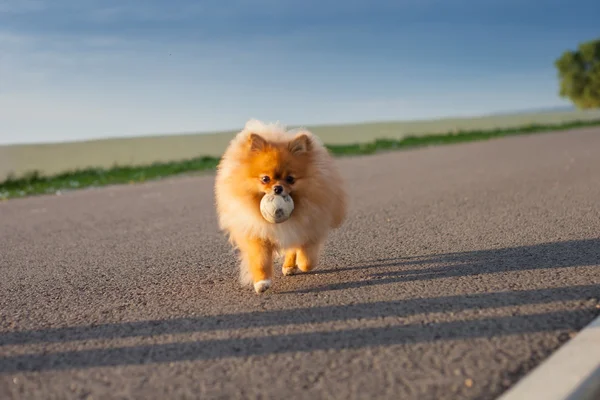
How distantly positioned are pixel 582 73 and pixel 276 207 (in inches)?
2340

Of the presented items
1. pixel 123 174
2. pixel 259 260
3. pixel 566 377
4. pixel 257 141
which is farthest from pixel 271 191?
pixel 123 174

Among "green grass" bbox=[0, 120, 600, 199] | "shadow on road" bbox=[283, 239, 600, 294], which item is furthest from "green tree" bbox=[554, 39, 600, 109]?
"shadow on road" bbox=[283, 239, 600, 294]

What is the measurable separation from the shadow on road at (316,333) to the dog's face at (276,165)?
824 mm

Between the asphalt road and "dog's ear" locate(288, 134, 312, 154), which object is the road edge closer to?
the asphalt road

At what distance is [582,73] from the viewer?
183 feet

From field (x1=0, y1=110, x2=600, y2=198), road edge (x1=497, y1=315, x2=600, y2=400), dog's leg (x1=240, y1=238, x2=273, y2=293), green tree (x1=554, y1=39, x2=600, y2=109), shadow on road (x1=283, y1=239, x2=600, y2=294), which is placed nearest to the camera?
road edge (x1=497, y1=315, x2=600, y2=400)

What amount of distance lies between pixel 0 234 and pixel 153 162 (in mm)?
13521

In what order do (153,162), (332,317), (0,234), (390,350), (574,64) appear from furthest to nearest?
(574,64) → (153,162) → (0,234) → (332,317) → (390,350)

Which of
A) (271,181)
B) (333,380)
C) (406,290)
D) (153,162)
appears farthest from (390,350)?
(153,162)

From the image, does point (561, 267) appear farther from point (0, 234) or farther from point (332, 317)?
point (0, 234)

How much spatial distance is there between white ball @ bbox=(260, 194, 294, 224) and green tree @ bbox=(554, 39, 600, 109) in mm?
57578

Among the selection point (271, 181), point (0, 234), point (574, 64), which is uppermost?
point (574, 64)

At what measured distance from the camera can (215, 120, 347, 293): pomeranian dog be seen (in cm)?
405

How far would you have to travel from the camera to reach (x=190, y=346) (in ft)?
10.8
